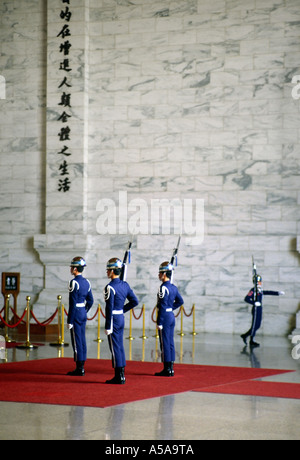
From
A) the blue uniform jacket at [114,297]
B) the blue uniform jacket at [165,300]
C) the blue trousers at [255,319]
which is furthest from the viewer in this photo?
the blue trousers at [255,319]

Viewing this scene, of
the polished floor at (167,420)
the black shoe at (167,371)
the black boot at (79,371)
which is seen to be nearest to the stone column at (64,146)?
the black boot at (79,371)

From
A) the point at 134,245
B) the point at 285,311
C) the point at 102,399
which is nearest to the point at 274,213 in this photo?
the point at 285,311

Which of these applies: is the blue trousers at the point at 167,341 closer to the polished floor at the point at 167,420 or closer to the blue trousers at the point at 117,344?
the blue trousers at the point at 117,344

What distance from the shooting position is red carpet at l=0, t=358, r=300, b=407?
27.1 ft

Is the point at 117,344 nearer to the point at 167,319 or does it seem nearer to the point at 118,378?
the point at 118,378

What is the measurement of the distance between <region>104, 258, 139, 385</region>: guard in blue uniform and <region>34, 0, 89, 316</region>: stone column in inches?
306

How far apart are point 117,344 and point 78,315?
1.15 m

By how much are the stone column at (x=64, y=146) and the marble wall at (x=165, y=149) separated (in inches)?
1.8

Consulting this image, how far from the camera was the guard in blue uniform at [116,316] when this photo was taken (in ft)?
30.7

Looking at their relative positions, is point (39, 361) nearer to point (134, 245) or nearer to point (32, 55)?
point (134, 245)

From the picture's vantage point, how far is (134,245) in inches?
685

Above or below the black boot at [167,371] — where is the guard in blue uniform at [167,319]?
above

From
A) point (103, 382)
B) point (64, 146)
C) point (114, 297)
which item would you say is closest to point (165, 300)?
point (114, 297)
